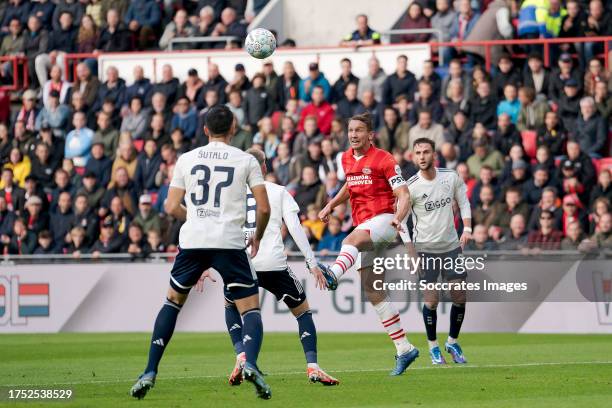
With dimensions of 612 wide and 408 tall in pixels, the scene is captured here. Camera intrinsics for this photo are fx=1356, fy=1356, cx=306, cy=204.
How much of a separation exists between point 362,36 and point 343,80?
1927 mm

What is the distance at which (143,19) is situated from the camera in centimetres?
3064

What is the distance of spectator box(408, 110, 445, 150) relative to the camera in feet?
76.3

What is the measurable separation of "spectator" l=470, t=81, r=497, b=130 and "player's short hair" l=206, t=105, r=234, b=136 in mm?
12995

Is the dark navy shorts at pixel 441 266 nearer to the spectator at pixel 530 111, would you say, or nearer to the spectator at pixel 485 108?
the spectator at pixel 530 111

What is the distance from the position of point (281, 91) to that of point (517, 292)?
761 centimetres

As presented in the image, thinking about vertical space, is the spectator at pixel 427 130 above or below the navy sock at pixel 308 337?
above

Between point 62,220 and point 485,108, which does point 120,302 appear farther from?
point 485,108

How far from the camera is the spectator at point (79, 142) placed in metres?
27.4

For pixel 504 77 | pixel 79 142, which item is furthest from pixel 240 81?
pixel 504 77

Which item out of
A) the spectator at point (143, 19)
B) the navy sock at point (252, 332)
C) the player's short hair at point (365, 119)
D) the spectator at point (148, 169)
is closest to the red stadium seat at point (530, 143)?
the spectator at point (148, 169)

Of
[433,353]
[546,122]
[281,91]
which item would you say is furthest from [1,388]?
[281,91]

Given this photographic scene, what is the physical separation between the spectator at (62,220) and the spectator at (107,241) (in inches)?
32.0

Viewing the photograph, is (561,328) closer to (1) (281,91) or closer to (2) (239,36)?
→ (1) (281,91)

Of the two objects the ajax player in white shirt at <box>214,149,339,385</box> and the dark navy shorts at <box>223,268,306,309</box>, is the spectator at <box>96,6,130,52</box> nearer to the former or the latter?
the ajax player in white shirt at <box>214,149,339,385</box>
